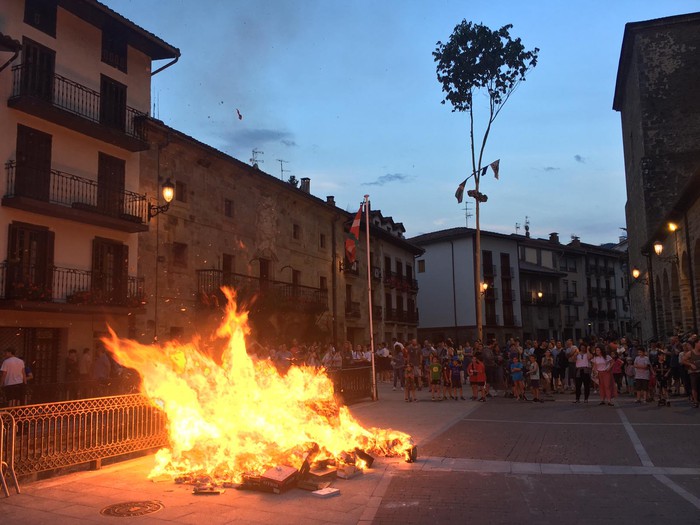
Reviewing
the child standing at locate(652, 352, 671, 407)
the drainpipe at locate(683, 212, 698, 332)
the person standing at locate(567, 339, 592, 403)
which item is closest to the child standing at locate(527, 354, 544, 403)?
the person standing at locate(567, 339, 592, 403)

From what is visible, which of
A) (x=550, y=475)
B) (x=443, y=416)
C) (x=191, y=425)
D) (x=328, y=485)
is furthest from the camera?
(x=443, y=416)

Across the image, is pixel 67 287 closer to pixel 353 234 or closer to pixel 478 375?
pixel 353 234

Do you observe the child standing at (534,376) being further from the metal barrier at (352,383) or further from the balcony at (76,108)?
the balcony at (76,108)

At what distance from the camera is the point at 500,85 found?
30.3 m

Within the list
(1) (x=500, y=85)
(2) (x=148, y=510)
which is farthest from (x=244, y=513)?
(1) (x=500, y=85)

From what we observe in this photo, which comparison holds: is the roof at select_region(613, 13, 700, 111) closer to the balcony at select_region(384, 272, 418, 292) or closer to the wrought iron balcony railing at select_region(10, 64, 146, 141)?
the balcony at select_region(384, 272, 418, 292)

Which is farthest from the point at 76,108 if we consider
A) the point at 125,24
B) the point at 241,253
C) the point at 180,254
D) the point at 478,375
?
the point at 478,375

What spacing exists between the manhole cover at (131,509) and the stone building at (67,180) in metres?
12.3

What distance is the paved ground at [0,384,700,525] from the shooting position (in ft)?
20.5

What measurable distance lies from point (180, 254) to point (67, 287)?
541 centimetres

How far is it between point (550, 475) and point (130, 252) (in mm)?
17317

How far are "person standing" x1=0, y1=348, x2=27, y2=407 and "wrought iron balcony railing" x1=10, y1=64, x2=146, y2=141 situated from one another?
8621 mm

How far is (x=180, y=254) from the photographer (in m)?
23.7

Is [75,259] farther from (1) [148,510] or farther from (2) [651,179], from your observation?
(2) [651,179]
